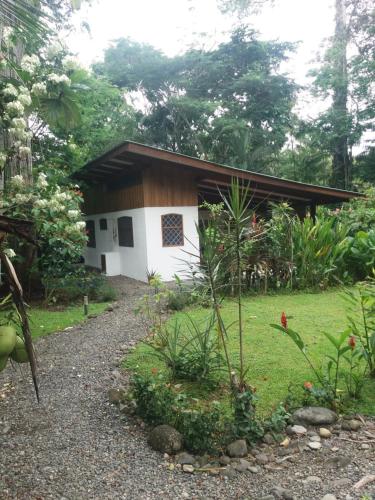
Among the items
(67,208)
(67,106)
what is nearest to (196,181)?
(67,208)

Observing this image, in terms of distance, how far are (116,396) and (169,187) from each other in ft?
24.7

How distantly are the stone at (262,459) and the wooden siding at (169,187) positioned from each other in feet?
26.3

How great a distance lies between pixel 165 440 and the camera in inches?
112

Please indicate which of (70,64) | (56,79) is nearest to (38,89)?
(56,79)

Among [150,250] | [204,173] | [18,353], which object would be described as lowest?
[18,353]

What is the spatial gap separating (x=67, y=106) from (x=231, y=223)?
10.1ft

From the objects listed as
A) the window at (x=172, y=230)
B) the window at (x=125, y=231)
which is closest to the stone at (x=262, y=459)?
the window at (x=172, y=230)

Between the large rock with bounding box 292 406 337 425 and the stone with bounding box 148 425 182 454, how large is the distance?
0.94 meters

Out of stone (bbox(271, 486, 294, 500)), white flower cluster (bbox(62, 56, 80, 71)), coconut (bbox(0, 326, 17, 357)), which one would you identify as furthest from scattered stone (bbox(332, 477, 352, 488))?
white flower cluster (bbox(62, 56, 80, 71))

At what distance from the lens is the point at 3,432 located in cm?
305

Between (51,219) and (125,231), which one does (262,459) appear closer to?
(51,219)

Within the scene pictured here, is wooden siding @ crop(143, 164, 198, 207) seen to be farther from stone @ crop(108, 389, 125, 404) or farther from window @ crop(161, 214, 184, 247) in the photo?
stone @ crop(108, 389, 125, 404)

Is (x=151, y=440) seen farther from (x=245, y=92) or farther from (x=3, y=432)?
(x=245, y=92)

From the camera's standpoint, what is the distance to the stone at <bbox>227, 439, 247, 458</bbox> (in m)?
2.76
